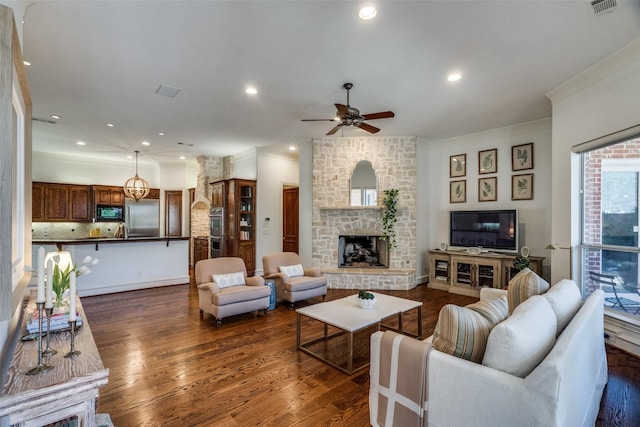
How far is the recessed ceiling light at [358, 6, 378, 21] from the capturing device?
2354 millimetres

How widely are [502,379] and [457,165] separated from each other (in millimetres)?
5527

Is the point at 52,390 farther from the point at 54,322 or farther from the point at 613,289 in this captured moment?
the point at 613,289

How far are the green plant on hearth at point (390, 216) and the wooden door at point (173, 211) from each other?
6252mm

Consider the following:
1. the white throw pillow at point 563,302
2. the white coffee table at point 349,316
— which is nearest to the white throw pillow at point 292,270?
the white coffee table at point 349,316

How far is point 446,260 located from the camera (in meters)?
5.98

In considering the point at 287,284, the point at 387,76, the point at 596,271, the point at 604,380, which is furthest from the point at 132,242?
the point at 596,271

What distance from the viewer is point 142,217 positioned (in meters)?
8.62

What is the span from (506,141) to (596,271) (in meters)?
2.85

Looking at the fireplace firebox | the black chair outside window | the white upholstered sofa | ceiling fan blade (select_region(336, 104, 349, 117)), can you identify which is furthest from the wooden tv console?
ceiling fan blade (select_region(336, 104, 349, 117))

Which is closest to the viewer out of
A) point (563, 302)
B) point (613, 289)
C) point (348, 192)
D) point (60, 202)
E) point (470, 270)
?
point (563, 302)

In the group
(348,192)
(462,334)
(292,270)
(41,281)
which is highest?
(348,192)

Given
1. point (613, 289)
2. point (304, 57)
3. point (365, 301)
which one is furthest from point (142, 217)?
point (613, 289)

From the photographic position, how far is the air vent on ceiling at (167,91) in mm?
3803

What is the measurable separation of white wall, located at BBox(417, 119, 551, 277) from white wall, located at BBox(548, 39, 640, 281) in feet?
4.43
